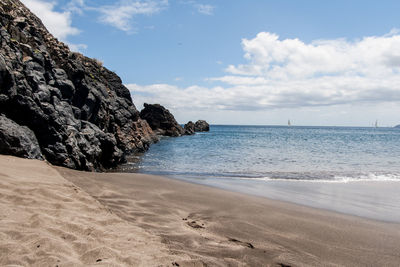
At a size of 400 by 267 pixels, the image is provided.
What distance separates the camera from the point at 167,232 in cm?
511

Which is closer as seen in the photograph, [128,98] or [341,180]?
[341,180]

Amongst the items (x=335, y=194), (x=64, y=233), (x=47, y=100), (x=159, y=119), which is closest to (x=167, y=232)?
(x=64, y=233)

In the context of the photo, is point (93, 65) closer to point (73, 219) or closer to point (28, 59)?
point (28, 59)

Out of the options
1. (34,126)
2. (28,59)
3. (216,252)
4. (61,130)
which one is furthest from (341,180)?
(28,59)

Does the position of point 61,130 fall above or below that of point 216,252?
above

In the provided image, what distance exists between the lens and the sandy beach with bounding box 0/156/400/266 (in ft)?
12.3

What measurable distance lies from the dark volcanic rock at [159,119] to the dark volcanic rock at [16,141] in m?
56.1

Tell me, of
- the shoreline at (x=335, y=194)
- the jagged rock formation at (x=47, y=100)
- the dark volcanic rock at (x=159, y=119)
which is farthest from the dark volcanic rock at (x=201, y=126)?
the shoreline at (x=335, y=194)

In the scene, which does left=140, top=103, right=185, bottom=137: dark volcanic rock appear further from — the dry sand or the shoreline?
the dry sand

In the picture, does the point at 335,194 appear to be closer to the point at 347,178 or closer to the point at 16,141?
the point at 347,178

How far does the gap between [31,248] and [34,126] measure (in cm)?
1035

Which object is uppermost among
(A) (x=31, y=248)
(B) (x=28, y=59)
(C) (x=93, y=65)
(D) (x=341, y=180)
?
(C) (x=93, y=65)

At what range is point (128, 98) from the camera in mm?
39344

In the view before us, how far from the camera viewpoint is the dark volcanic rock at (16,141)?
9916mm
